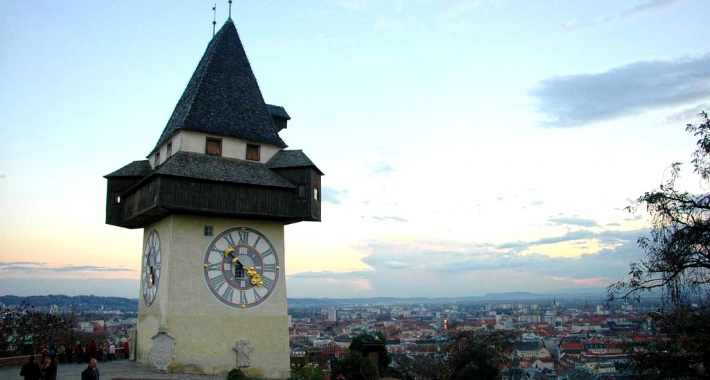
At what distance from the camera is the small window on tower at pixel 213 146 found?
17.1 metres

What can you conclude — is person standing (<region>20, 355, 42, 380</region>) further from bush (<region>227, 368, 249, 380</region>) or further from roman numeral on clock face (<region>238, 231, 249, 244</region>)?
roman numeral on clock face (<region>238, 231, 249, 244</region>)

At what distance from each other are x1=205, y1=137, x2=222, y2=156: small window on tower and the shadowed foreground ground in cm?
594

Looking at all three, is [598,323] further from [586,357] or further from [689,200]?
[689,200]

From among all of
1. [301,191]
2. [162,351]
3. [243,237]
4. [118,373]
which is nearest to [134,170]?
[243,237]

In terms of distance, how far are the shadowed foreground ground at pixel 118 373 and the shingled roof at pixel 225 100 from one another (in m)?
6.41

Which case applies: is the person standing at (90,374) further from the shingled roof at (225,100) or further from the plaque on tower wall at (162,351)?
the shingled roof at (225,100)

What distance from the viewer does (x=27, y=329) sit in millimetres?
26391

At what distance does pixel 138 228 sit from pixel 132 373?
572 centimetres

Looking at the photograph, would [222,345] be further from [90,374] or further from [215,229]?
[90,374]

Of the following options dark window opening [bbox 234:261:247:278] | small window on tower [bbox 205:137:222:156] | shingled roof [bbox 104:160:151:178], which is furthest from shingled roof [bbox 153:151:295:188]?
shingled roof [bbox 104:160:151:178]

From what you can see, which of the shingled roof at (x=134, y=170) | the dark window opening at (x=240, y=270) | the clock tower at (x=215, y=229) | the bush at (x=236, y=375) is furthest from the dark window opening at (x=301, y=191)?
the shingled roof at (x=134, y=170)

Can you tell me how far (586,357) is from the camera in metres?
73.5

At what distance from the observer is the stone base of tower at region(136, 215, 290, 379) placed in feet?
50.0

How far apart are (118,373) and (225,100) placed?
8.17 m
